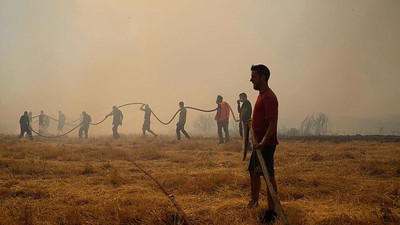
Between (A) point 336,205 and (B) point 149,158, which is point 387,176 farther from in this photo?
(B) point 149,158

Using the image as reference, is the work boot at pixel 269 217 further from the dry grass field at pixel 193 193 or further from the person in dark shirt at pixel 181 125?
the person in dark shirt at pixel 181 125

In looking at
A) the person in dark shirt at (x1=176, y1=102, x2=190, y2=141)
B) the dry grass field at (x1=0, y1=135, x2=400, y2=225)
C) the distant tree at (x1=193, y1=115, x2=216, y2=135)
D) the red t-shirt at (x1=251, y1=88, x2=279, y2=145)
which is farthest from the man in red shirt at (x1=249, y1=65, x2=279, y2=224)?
the distant tree at (x1=193, y1=115, x2=216, y2=135)

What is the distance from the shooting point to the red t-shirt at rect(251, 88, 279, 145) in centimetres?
395

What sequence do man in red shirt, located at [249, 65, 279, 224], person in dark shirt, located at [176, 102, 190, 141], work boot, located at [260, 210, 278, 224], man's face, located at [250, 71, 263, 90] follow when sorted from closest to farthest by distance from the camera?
1. work boot, located at [260, 210, 278, 224]
2. man in red shirt, located at [249, 65, 279, 224]
3. man's face, located at [250, 71, 263, 90]
4. person in dark shirt, located at [176, 102, 190, 141]

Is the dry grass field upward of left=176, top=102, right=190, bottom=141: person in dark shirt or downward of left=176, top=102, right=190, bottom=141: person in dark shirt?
downward

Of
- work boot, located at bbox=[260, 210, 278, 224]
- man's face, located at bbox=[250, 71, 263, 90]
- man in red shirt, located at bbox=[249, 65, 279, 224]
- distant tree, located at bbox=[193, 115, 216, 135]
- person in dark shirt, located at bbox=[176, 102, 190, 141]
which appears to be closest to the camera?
work boot, located at bbox=[260, 210, 278, 224]

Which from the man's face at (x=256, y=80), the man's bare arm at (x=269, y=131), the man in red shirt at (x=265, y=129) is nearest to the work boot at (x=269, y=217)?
the man in red shirt at (x=265, y=129)

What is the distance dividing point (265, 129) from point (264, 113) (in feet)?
0.70

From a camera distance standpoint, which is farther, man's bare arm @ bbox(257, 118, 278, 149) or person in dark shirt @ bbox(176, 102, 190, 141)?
person in dark shirt @ bbox(176, 102, 190, 141)

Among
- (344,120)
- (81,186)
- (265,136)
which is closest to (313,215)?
(265,136)

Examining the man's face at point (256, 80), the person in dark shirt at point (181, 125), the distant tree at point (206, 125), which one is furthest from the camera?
the distant tree at point (206, 125)

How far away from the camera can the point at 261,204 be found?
450cm

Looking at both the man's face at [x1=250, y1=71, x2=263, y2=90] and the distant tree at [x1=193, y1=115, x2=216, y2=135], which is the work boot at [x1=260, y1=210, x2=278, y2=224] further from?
the distant tree at [x1=193, y1=115, x2=216, y2=135]

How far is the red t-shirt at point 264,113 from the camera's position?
3945mm
